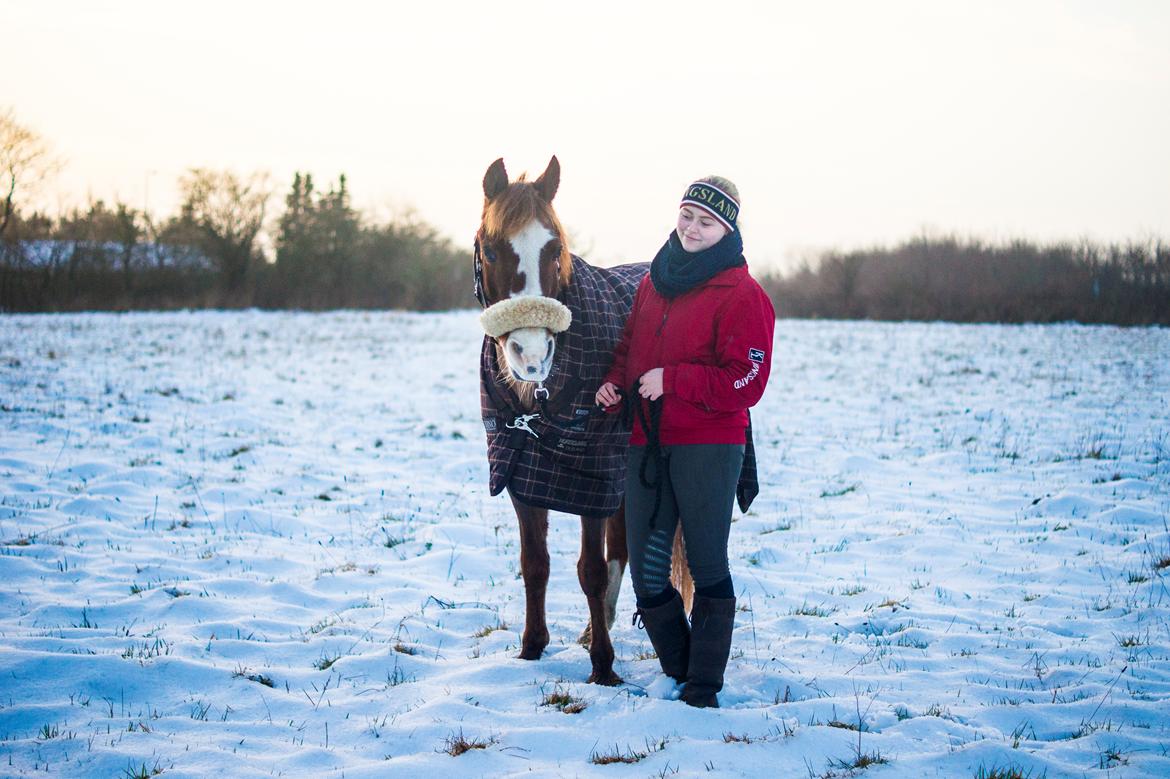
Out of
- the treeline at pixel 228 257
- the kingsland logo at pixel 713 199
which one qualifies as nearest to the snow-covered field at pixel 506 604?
the kingsland logo at pixel 713 199

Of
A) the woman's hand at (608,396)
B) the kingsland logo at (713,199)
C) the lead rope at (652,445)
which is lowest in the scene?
the lead rope at (652,445)

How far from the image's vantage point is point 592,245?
29.3 m

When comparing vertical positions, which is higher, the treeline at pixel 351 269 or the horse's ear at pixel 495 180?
the treeline at pixel 351 269

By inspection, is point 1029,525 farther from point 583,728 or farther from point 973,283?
point 973,283

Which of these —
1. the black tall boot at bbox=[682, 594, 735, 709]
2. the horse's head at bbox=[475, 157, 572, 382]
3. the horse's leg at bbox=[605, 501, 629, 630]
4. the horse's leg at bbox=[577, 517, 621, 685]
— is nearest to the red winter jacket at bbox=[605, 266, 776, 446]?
the horse's head at bbox=[475, 157, 572, 382]

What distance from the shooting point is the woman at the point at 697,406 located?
283cm

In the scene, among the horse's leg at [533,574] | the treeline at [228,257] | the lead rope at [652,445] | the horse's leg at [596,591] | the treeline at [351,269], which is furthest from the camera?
the treeline at [228,257]

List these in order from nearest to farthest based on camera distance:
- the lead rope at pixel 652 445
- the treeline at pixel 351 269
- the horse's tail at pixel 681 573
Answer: the lead rope at pixel 652 445, the horse's tail at pixel 681 573, the treeline at pixel 351 269

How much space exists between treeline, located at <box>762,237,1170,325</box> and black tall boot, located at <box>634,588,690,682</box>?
885 inches

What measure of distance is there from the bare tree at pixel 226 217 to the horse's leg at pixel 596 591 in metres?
33.7

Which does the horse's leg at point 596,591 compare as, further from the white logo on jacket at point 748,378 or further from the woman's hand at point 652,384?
the white logo on jacket at point 748,378

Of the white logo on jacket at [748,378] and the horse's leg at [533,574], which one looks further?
the horse's leg at [533,574]

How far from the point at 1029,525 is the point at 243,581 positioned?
5.40m

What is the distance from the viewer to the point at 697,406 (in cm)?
290
